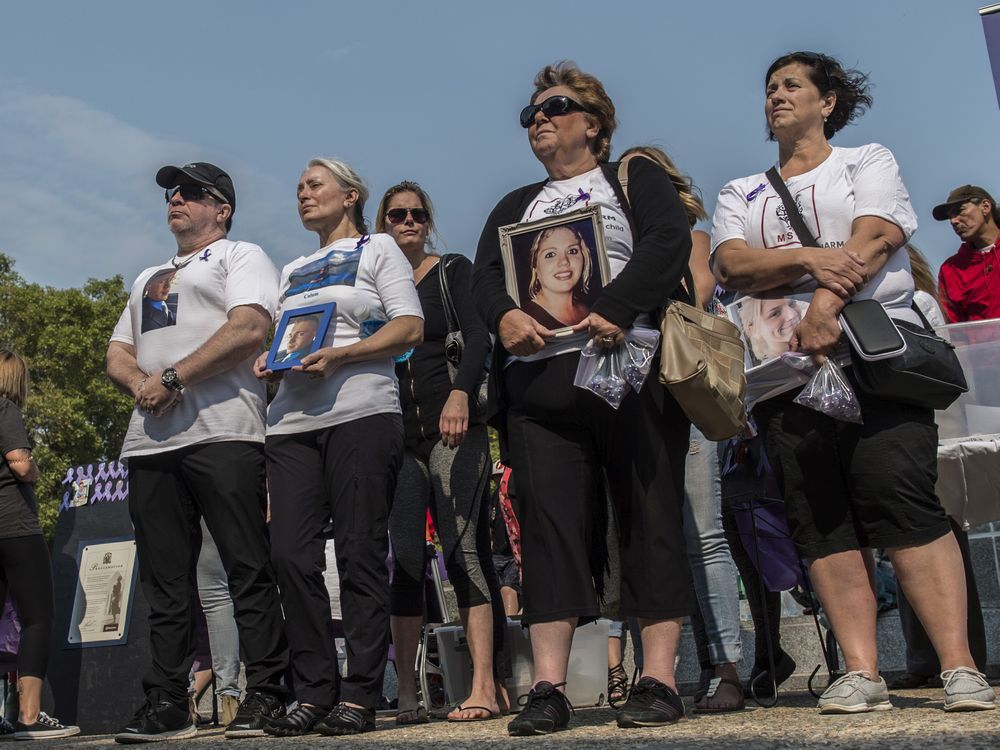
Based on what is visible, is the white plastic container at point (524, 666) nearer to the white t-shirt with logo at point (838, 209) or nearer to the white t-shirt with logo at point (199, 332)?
the white t-shirt with logo at point (199, 332)

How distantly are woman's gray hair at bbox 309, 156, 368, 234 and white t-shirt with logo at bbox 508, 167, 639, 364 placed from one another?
1179 mm

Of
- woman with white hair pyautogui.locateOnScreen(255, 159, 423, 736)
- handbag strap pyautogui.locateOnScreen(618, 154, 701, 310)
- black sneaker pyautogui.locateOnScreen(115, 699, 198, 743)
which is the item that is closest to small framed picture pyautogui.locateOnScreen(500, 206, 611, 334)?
handbag strap pyautogui.locateOnScreen(618, 154, 701, 310)

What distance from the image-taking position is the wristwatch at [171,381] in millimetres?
4609

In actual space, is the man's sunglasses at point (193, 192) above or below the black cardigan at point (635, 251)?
above

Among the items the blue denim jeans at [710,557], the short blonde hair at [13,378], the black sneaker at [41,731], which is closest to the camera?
the blue denim jeans at [710,557]

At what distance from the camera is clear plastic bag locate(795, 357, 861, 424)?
352 cm

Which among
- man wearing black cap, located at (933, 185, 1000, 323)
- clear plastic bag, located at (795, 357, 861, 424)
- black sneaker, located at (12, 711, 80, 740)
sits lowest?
black sneaker, located at (12, 711, 80, 740)

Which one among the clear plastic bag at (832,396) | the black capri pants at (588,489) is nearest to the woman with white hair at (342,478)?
the black capri pants at (588,489)

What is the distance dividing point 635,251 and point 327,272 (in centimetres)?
150

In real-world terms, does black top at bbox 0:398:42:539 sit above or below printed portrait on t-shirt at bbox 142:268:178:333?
below

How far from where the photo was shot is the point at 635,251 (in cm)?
378

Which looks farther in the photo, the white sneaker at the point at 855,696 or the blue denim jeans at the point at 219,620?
the blue denim jeans at the point at 219,620

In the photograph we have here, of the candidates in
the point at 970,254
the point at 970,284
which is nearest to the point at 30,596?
the point at 970,284

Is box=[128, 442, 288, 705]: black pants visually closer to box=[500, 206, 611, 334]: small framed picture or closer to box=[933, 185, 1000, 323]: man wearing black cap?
box=[500, 206, 611, 334]: small framed picture
